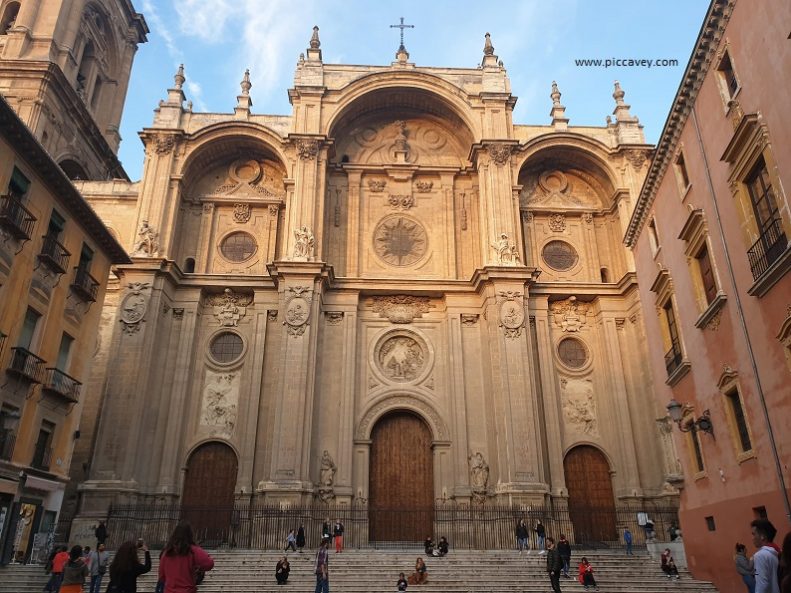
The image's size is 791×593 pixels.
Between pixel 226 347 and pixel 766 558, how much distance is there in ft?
72.5

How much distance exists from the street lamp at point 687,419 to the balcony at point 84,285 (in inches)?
668

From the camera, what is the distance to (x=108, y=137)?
3494cm

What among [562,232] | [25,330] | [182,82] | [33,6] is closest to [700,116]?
[562,232]

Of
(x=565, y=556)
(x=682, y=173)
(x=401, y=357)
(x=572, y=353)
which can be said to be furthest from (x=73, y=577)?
(x=572, y=353)

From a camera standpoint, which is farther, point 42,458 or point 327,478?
point 327,478

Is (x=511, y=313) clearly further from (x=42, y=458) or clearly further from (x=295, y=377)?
(x=42, y=458)

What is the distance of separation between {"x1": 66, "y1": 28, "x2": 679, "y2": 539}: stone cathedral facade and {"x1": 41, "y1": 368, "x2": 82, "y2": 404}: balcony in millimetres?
3624

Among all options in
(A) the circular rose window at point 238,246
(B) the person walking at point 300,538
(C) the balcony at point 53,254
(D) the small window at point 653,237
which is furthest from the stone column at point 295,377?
(D) the small window at point 653,237

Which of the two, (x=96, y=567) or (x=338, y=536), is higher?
(x=338, y=536)

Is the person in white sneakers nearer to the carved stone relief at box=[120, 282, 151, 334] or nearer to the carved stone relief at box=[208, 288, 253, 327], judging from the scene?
the carved stone relief at box=[120, 282, 151, 334]

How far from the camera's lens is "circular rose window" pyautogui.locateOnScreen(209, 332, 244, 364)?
84.2 ft

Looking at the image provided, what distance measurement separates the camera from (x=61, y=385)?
1836cm

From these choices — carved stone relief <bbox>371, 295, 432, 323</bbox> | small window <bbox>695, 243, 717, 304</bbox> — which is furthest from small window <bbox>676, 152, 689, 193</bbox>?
carved stone relief <bbox>371, 295, 432, 323</bbox>

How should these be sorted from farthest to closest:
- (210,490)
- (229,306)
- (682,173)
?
(229,306), (210,490), (682,173)
